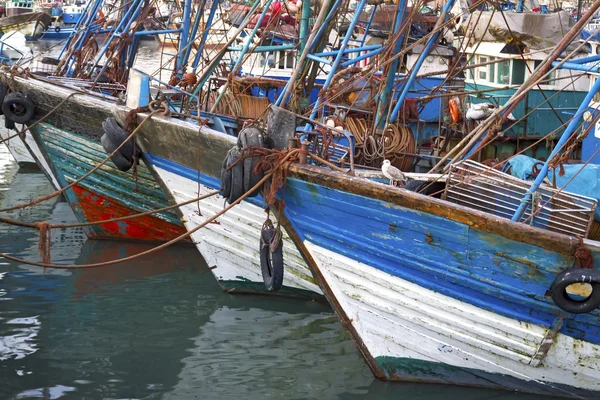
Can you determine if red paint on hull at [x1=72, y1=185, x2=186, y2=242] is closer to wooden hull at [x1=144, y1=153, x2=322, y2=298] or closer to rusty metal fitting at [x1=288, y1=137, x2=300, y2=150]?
wooden hull at [x1=144, y1=153, x2=322, y2=298]

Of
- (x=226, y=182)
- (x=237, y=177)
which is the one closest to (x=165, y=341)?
(x=226, y=182)

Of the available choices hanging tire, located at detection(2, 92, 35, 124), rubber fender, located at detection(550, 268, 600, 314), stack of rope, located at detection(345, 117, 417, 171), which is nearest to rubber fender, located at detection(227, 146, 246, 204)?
A: stack of rope, located at detection(345, 117, 417, 171)

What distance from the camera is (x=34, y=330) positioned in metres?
8.12

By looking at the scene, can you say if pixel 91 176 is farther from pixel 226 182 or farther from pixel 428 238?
pixel 428 238

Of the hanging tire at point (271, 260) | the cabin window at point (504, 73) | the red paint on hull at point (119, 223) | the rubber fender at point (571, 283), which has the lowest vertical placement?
the red paint on hull at point (119, 223)

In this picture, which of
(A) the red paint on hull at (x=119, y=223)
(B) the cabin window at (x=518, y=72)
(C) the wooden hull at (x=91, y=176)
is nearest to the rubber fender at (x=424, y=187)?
(C) the wooden hull at (x=91, y=176)

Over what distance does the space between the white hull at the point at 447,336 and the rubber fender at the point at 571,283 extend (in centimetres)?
42

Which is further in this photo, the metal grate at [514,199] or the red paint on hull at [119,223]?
the red paint on hull at [119,223]

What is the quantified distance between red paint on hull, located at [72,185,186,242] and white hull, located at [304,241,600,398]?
4800 mm

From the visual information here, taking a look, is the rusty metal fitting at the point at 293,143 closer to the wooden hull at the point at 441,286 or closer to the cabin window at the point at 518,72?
the wooden hull at the point at 441,286

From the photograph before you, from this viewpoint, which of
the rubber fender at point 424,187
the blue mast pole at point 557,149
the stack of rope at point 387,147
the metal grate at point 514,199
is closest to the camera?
the blue mast pole at point 557,149

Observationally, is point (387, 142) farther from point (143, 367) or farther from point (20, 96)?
point (20, 96)

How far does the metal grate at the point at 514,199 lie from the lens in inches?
242

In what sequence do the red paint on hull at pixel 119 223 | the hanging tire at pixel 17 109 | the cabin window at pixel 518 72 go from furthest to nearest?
the cabin window at pixel 518 72 < the red paint on hull at pixel 119 223 < the hanging tire at pixel 17 109
